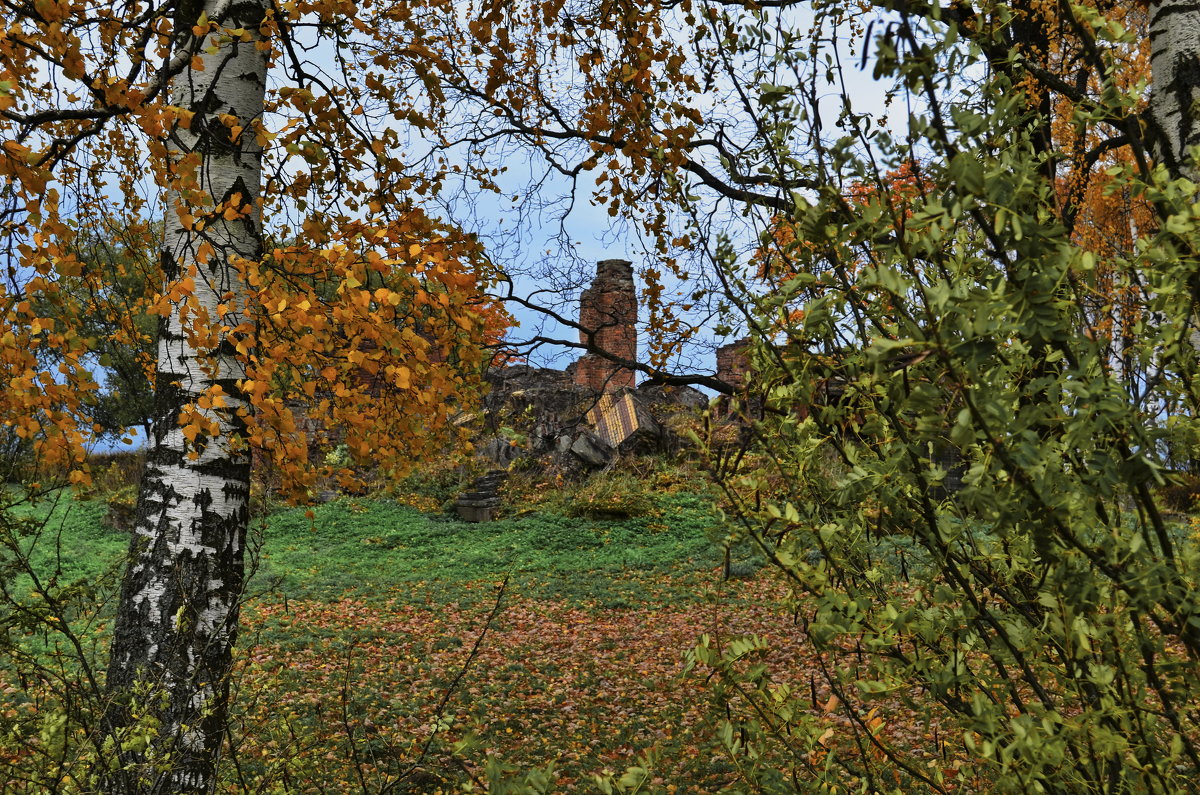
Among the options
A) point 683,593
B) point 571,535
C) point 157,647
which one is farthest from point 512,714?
point 571,535

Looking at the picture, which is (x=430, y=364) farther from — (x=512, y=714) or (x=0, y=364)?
(x=512, y=714)

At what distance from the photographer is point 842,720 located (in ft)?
19.5

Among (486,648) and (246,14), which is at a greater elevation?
(246,14)

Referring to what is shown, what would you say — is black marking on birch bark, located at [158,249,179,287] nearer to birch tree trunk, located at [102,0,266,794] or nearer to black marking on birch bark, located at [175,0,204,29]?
birch tree trunk, located at [102,0,266,794]

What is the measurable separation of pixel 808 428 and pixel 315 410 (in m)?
4.23

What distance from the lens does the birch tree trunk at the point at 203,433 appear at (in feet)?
12.8

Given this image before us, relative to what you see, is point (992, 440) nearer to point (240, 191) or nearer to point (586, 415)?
point (240, 191)

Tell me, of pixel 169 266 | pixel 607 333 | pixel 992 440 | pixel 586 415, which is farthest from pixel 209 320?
pixel 607 333

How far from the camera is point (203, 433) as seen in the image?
4168mm

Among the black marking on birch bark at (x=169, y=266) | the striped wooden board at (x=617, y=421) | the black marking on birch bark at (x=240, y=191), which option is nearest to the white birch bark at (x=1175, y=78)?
the black marking on birch bark at (x=240, y=191)

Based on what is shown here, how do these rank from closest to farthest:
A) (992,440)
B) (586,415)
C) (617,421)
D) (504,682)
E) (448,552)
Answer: (992,440), (504,682), (448,552), (586,415), (617,421)

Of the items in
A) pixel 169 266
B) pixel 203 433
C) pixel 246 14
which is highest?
pixel 246 14

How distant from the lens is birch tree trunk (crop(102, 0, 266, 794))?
391 cm

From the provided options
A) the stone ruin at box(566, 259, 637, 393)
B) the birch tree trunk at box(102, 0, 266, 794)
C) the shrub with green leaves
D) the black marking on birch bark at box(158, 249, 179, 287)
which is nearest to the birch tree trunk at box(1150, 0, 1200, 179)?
the shrub with green leaves
